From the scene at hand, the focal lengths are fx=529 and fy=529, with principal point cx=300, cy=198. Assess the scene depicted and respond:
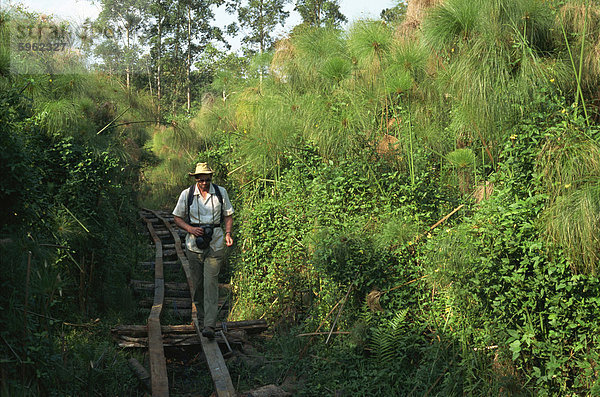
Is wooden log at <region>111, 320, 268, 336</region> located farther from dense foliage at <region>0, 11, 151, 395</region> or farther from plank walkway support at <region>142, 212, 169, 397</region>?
dense foliage at <region>0, 11, 151, 395</region>

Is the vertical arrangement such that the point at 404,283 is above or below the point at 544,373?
above

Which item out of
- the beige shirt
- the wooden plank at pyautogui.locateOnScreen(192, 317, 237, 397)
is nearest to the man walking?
the beige shirt

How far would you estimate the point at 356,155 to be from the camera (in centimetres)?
750

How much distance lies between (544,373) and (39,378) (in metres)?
4.14

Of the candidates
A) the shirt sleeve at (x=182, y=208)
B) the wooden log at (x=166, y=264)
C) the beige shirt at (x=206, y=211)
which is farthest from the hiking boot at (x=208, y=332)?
the wooden log at (x=166, y=264)

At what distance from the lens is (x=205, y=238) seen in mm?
6461

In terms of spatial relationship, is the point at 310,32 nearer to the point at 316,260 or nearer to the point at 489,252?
the point at 316,260

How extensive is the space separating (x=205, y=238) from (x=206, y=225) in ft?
0.55

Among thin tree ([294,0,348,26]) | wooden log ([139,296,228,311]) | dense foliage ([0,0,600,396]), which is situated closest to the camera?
dense foliage ([0,0,600,396])

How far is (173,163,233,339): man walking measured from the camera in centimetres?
648

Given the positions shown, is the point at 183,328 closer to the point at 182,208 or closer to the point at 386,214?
the point at 182,208

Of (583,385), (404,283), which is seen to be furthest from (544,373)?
(404,283)

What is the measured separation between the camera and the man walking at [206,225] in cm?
648

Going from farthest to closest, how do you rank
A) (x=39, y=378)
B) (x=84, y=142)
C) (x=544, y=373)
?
(x=84, y=142)
(x=544, y=373)
(x=39, y=378)
